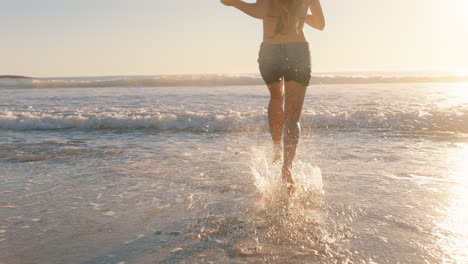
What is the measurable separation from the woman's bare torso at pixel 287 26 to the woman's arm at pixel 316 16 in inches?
3.9

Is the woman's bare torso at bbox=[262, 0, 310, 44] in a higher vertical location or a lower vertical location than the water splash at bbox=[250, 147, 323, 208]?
higher

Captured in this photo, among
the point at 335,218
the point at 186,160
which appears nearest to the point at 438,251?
the point at 335,218

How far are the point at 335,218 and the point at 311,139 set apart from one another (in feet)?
11.0

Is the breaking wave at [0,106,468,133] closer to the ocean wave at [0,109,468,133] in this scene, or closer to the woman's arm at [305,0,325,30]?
the ocean wave at [0,109,468,133]

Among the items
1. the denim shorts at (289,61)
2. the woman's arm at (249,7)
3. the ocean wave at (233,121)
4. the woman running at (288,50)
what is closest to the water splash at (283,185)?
the woman running at (288,50)

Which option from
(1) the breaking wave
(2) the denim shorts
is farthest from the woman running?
(1) the breaking wave

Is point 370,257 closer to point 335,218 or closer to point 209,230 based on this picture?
point 335,218

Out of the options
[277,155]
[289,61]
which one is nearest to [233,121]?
[277,155]

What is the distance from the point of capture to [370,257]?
1822 millimetres

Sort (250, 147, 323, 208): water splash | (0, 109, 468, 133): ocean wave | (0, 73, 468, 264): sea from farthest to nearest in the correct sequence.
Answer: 1. (0, 109, 468, 133): ocean wave
2. (250, 147, 323, 208): water splash
3. (0, 73, 468, 264): sea

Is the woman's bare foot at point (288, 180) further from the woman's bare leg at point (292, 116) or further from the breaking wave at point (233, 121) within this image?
the breaking wave at point (233, 121)

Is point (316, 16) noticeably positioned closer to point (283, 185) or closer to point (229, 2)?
point (229, 2)

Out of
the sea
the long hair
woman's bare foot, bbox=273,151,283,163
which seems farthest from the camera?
woman's bare foot, bbox=273,151,283,163

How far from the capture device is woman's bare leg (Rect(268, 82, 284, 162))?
11.1 ft
